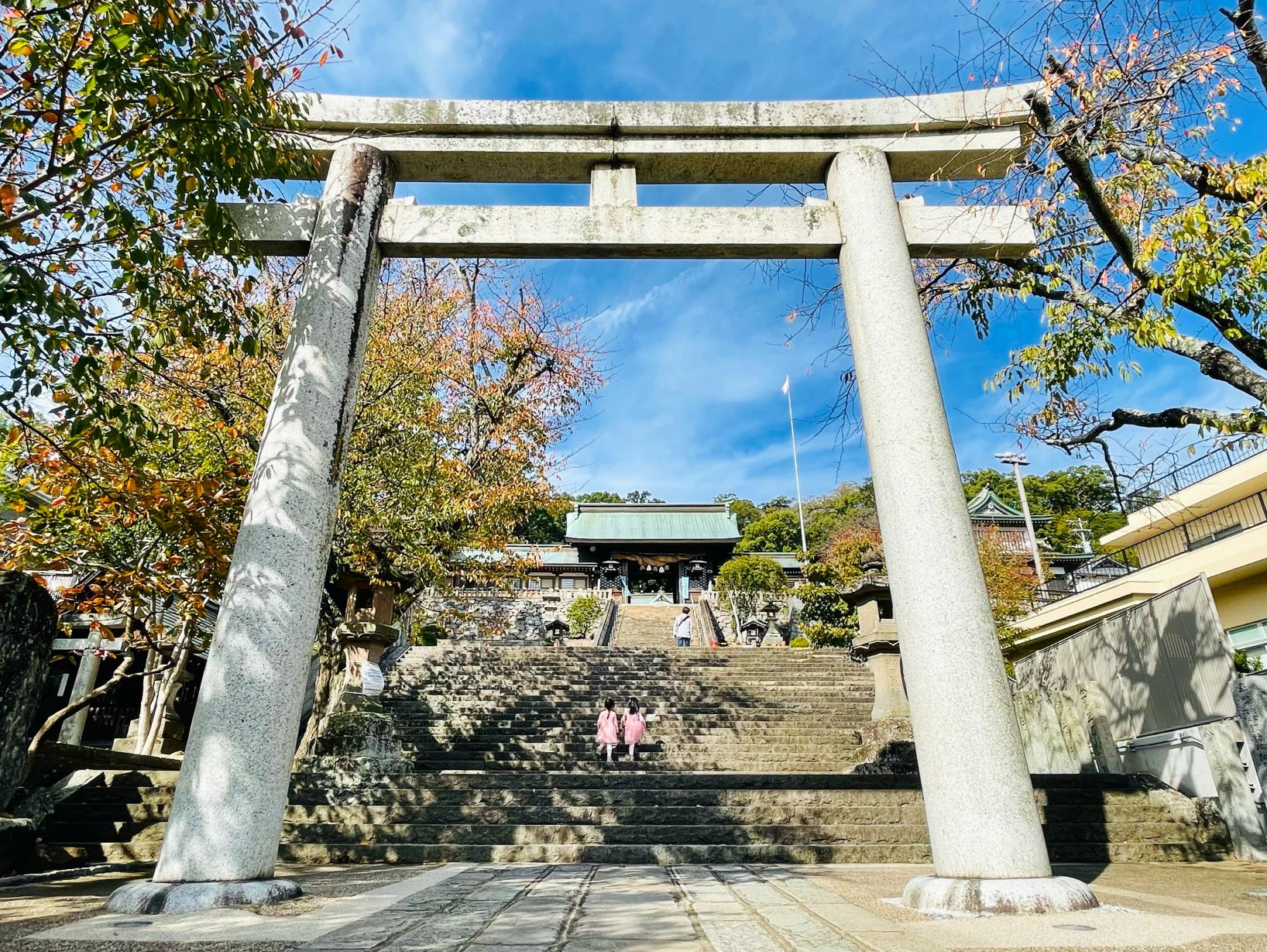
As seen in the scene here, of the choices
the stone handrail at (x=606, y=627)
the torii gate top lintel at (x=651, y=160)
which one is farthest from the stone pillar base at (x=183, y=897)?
the stone handrail at (x=606, y=627)

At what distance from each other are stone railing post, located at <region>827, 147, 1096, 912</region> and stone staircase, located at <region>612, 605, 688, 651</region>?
17.7 metres

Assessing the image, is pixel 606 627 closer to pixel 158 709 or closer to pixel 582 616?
pixel 582 616

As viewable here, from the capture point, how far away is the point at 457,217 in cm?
497

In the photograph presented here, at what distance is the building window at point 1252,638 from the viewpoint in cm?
1412

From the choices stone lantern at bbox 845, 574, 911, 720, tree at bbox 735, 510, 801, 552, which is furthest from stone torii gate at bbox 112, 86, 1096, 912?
tree at bbox 735, 510, 801, 552

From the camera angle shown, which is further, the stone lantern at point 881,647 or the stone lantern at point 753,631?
the stone lantern at point 753,631

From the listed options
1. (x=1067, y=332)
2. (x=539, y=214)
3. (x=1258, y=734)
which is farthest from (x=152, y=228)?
(x=1258, y=734)

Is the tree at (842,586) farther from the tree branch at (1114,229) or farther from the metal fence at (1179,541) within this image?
the tree branch at (1114,229)

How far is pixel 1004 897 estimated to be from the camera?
3191mm

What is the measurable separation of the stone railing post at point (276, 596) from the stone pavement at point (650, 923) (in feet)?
1.05

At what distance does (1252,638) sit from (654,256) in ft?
53.4

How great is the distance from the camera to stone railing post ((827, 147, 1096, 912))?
133 inches

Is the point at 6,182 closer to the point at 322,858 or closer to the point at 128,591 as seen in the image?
the point at 128,591

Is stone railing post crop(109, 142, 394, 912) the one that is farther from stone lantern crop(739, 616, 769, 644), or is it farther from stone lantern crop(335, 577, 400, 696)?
stone lantern crop(739, 616, 769, 644)
